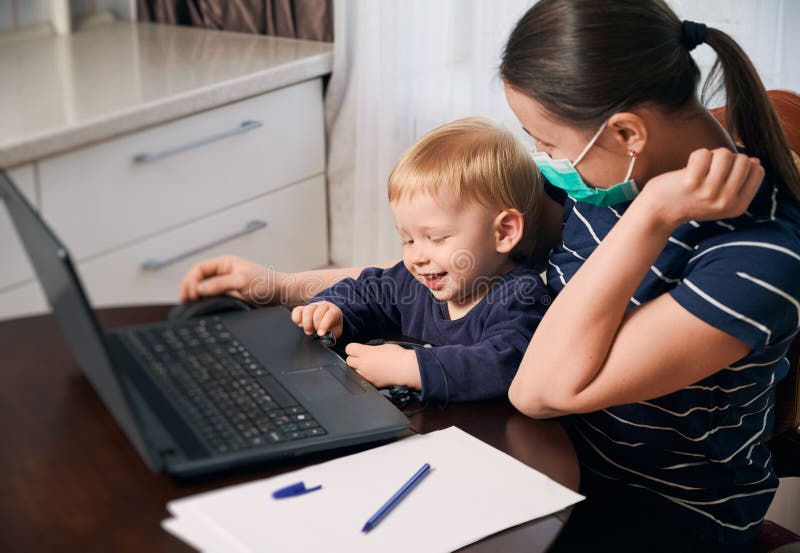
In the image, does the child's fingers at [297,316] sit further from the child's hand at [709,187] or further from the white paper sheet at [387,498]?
the child's hand at [709,187]

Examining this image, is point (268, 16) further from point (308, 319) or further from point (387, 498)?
point (387, 498)

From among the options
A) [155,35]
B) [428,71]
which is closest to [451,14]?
[428,71]

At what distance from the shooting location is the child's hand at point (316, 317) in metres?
0.95

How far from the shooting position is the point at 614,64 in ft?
2.80

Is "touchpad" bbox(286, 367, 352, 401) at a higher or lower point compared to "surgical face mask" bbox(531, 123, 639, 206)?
lower

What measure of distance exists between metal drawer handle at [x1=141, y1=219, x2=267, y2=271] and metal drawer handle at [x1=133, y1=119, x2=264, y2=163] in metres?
0.08

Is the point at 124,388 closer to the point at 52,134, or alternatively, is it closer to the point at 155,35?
the point at 52,134

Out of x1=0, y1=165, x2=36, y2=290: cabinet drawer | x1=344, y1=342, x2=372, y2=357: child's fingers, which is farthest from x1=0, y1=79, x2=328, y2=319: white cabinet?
x1=344, y1=342, x2=372, y2=357: child's fingers

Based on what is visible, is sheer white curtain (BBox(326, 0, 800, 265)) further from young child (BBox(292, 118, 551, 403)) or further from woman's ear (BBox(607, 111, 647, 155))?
woman's ear (BBox(607, 111, 647, 155))

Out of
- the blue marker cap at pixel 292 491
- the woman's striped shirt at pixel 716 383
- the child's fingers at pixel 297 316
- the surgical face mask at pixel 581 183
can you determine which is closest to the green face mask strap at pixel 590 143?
the surgical face mask at pixel 581 183

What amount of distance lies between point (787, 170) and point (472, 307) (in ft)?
1.16

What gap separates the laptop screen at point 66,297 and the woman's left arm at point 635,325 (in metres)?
0.39

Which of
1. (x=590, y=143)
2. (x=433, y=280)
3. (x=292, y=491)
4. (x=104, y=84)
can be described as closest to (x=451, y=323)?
(x=433, y=280)

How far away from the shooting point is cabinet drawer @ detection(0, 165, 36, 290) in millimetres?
601
